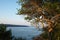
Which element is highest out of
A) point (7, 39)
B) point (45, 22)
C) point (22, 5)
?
point (22, 5)

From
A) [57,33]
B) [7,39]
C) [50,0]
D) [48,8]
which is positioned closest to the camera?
[48,8]

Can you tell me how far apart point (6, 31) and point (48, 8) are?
11458 mm

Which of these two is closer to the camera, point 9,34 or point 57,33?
point 57,33

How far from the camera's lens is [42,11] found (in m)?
22.9

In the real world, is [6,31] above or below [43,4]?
below

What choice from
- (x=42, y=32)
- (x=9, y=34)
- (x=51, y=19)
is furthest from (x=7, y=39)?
(x=51, y=19)

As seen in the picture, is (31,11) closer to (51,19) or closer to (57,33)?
(51,19)

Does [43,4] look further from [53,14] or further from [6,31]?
[6,31]

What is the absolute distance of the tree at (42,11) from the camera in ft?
73.5

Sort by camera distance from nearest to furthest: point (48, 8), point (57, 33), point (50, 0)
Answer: point (48, 8) → point (50, 0) → point (57, 33)

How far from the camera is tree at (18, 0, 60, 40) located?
73.5 ft

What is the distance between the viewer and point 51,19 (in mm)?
22859

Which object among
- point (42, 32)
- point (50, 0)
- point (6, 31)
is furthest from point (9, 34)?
point (50, 0)

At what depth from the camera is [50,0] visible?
2367cm
